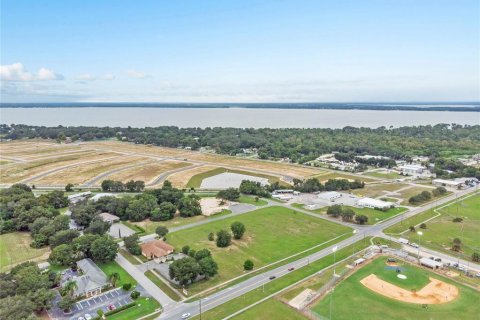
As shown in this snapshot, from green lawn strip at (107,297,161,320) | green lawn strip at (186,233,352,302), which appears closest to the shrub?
green lawn strip at (107,297,161,320)

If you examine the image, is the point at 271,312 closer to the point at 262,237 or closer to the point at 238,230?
the point at 238,230

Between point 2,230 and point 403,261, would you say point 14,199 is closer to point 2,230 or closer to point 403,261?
point 2,230

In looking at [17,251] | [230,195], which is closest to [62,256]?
[17,251]

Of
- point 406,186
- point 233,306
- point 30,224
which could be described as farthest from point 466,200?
point 30,224

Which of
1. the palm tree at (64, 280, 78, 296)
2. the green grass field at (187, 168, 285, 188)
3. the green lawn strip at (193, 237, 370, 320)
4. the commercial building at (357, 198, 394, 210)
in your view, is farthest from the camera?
the green grass field at (187, 168, 285, 188)

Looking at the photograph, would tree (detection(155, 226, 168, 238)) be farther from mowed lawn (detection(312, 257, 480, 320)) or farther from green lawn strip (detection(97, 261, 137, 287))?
mowed lawn (detection(312, 257, 480, 320))
